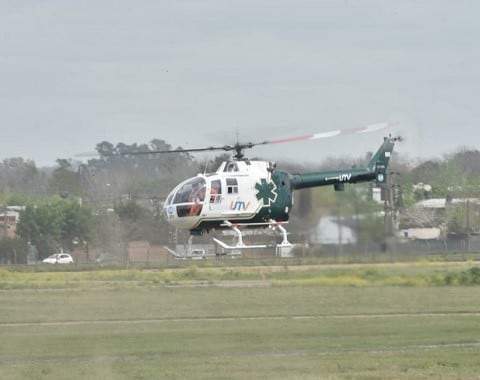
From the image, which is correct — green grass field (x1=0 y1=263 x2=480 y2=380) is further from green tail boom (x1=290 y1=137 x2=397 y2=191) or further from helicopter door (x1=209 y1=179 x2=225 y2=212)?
helicopter door (x1=209 y1=179 x2=225 y2=212)

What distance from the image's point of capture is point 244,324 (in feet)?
141

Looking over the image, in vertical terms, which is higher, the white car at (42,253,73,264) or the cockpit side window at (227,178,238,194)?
the cockpit side window at (227,178,238,194)

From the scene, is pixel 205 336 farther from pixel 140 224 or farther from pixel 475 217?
pixel 140 224

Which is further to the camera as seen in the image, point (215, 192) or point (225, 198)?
point (225, 198)

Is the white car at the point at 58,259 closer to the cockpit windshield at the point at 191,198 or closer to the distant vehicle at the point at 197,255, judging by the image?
the cockpit windshield at the point at 191,198

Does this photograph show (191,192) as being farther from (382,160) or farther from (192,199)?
(382,160)

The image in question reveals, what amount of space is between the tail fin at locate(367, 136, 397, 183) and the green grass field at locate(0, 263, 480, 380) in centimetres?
314

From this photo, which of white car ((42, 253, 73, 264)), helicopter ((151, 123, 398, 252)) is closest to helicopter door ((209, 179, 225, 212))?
helicopter ((151, 123, 398, 252))

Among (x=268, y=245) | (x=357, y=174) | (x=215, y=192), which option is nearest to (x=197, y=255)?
(x=215, y=192)

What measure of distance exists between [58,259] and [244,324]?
1079 inches

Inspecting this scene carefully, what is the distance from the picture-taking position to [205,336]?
39.5 meters

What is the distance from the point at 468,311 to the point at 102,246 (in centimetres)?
2099

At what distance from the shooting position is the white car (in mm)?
67525

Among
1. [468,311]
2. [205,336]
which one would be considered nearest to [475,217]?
[468,311]
